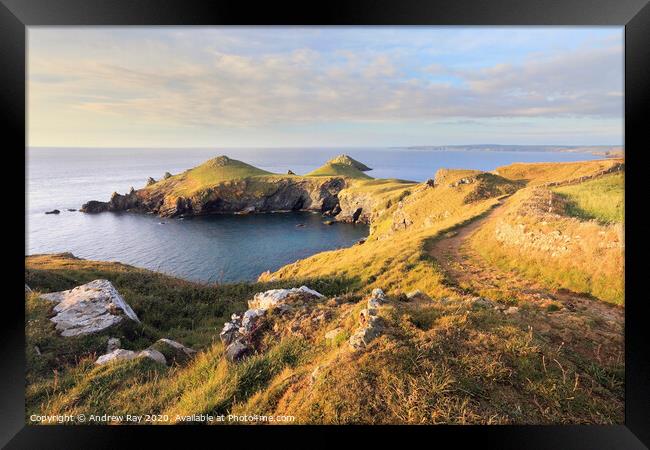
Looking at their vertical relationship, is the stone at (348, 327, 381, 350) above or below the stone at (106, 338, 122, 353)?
above

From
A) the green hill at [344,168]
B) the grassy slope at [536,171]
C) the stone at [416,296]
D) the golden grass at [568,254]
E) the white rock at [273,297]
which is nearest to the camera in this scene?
the golden grass at [568,254]

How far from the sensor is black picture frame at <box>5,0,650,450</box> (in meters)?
5.26

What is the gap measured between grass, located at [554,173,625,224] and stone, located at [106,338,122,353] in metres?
12.7

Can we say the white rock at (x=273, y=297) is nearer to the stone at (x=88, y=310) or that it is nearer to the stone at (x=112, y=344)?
the stone at (x=112, y=344)

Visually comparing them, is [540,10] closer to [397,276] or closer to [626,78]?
[626,78]

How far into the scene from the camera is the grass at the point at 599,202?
27.8 ft

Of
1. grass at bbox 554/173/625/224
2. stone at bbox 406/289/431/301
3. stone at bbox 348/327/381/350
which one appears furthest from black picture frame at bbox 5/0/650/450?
stone at bbox 406/289/431/301

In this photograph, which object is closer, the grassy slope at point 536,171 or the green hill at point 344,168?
the grassy slope at point 536,171

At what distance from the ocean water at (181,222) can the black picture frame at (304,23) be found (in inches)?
70.2

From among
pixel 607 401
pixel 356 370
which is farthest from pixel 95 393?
pixel 607 401

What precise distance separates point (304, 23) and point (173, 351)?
7.47 metres

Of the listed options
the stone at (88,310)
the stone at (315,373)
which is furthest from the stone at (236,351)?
the stone at (88,310)

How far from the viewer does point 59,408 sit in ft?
17.5

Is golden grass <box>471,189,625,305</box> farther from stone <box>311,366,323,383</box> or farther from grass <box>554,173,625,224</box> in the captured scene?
stone <box>311,366,323,383</box>
